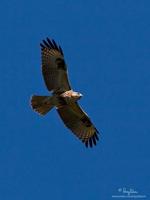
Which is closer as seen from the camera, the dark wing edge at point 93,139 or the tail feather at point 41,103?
the tail feather at point 41,103

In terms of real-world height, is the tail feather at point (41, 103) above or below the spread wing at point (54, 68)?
below

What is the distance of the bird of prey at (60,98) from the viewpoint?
18484 millimetres

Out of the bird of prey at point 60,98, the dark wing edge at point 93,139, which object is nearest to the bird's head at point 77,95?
the bird of prey at point 60,98

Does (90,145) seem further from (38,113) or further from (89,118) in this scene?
(38,113)

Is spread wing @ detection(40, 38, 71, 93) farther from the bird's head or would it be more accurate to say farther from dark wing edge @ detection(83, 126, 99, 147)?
dark wing edge @ detection(83, 126, 99, 147)

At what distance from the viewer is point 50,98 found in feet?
60.6

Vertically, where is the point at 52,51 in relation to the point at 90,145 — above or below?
above

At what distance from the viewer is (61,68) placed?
19.0 meters

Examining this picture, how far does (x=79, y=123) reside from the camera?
19703 mm

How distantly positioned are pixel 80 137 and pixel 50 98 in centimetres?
195

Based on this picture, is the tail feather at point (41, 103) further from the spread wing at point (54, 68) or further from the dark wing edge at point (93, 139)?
the dark wing edge at point (93, 139)

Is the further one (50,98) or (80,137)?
(80,137)

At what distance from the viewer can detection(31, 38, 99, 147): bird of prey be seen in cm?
1848

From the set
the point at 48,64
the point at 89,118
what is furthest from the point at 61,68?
the point at 89,118
